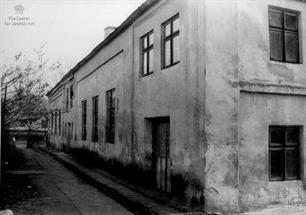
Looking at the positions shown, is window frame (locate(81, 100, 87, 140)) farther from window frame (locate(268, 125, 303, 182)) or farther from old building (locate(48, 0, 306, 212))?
window frame (locate(268, 125, 303, 182))

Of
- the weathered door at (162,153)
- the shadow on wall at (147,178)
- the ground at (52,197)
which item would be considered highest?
the weathered door at (162,153)

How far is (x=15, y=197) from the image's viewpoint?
30.1 ft

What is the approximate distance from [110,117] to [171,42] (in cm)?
615

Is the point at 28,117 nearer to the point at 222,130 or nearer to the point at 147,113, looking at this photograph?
the point at 147,113

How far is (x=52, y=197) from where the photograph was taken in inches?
376

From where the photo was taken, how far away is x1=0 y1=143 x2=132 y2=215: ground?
8173 mm

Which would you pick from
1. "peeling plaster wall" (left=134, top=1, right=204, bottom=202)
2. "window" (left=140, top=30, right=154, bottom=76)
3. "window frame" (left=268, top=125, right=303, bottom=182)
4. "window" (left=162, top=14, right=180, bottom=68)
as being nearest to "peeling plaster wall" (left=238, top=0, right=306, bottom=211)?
"window frame" (left=268, top=125, right=303, bottom=182)

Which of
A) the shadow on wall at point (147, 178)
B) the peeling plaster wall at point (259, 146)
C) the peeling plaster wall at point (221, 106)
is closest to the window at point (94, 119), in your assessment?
the shadow on wall at point (147, 178)

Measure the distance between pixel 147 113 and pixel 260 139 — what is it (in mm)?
3552

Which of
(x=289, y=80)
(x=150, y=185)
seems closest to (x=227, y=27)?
(x=289, y=80)

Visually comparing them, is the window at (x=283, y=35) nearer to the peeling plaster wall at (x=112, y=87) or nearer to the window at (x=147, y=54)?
the window at (x=147, y=54)

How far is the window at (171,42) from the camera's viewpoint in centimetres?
915

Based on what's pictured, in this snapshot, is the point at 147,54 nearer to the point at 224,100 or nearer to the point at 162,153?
the point at 162,153

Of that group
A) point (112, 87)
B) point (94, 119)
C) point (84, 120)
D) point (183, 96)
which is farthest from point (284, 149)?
point (84, 120)
